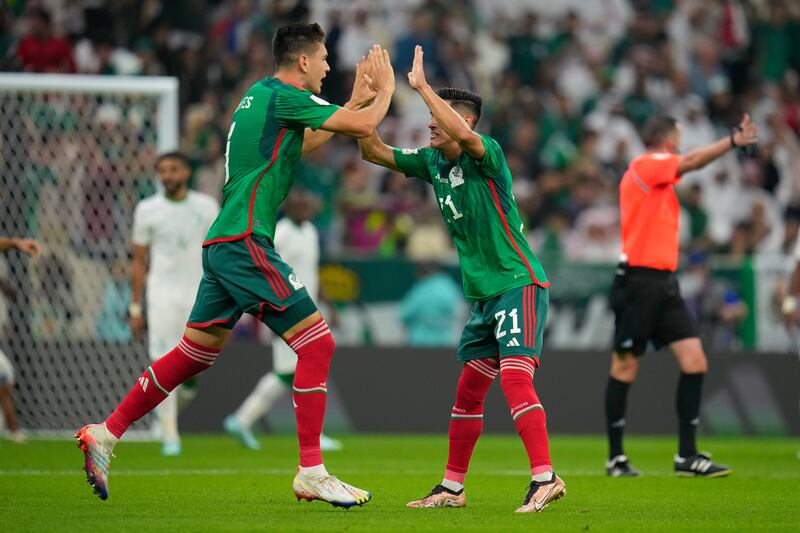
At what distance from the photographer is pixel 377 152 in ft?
26.3

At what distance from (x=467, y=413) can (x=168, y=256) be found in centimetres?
514

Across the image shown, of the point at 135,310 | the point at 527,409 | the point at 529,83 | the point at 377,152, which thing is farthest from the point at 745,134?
the point at 529,83

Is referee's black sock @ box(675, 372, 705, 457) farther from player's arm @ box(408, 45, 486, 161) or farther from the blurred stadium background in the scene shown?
the blurred stadium background

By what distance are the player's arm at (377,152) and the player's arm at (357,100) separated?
0.66 feet

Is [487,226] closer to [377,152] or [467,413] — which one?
[377,152]

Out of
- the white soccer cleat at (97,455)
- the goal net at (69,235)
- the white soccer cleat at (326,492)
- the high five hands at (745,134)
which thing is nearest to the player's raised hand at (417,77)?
the white soccer cleat at (326,492)

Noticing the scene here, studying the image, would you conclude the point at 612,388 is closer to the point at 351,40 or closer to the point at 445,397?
the point at 445,397

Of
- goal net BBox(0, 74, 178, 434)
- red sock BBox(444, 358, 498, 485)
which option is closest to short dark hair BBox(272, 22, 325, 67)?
red sock BBox(444, 358, 498, 485)

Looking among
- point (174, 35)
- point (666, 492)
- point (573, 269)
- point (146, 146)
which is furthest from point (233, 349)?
point (666, 492)

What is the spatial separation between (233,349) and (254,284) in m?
7.79

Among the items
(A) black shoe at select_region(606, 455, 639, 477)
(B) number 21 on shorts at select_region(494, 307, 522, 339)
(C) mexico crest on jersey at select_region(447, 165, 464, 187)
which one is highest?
(C) mexico crest on jersey at select_region(447, 165, 464, 187)

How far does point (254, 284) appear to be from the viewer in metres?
7.34

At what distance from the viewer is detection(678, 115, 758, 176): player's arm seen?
9477 mm

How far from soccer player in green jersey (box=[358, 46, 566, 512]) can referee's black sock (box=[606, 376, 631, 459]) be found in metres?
2.81
